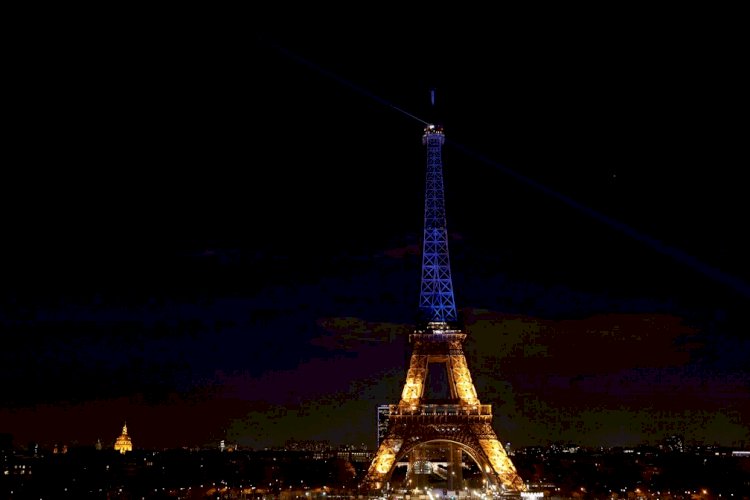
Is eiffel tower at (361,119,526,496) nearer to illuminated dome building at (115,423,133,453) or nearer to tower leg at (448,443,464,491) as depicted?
tower leg at (448,443,464,491)

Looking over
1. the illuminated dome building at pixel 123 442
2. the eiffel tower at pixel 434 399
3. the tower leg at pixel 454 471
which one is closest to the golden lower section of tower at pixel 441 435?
the eiffel tower at pixel 434 399

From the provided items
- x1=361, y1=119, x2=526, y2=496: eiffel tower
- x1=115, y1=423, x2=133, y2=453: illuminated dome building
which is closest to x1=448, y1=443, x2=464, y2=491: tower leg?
x1=361, y1=119, x2=526, y2=496: eiffel tower

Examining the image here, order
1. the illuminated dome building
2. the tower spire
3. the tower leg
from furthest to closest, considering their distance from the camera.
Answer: the illuminated dome building < the tower leg < the tower spire

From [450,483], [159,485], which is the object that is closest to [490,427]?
[450,483]

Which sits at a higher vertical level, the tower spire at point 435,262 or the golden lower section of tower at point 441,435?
the tower spire at point 435,262

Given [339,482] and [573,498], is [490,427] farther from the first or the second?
[339,482]

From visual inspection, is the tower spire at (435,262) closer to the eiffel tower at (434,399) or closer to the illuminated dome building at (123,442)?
the eiffel tower at (434,399)

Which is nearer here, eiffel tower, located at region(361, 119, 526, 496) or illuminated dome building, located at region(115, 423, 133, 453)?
eiffel tower, located at region(361, 119, 526, 496)

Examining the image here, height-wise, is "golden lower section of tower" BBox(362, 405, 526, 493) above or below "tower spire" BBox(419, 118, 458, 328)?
below
